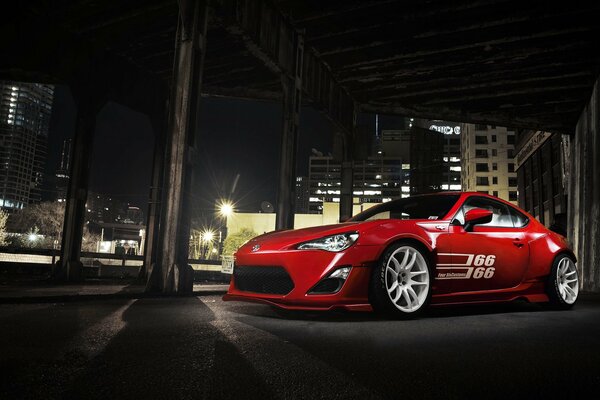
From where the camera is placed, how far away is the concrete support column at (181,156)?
249 inches

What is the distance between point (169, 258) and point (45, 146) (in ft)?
450

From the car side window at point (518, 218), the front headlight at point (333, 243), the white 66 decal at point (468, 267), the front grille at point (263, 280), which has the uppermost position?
the car side window at point (518, 218)

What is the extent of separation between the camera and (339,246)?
12.7ft

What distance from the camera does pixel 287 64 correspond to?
33.0 feet

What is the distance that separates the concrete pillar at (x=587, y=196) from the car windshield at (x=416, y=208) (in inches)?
287

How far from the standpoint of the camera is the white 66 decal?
4.31 m

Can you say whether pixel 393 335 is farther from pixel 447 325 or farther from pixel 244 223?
pixel 244 223

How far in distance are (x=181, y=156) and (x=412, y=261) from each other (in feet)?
12.5

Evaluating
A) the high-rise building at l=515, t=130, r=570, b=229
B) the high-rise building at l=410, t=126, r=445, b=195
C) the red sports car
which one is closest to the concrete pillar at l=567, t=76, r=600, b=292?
the red sports car

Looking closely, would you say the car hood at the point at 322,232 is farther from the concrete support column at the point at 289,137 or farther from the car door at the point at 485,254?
the concrete support column at the point at 289,137

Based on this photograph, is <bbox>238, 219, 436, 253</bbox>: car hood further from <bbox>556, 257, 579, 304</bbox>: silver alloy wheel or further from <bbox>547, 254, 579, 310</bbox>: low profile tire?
<bbox>556, 257, 579, 304</bbox>: silver alloy wheel

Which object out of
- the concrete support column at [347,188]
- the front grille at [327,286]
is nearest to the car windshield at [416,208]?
the front grille at [327,286]

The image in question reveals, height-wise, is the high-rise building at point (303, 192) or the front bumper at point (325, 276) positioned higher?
the high-rise building at point (303, 192)

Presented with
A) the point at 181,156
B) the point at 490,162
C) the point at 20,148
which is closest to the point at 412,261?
the point at 181,156
